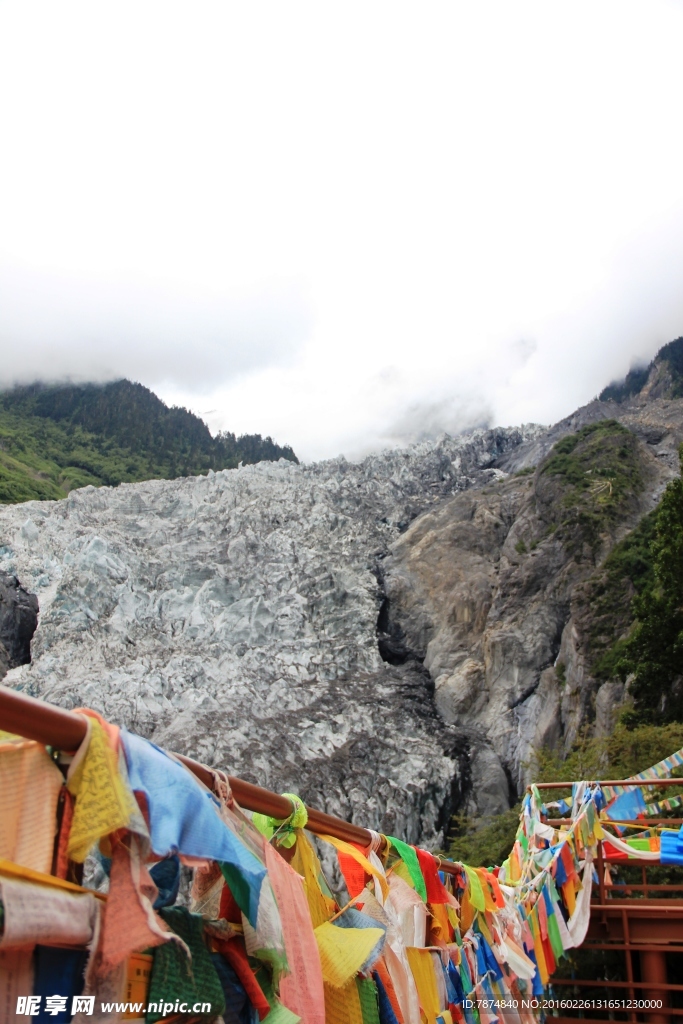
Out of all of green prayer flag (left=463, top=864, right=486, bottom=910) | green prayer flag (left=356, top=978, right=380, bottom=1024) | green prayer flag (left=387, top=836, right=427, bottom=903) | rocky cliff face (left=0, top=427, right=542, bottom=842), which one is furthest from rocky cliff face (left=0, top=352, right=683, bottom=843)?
green prayer flag (left=356, top=978, right=380, bottom=1024)

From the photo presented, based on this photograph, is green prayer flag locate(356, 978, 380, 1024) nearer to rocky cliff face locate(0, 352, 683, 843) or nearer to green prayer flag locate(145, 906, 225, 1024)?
green prayer flag locate(145, 906, 225, 1024)

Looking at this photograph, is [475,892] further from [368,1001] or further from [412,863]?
[368,1001]

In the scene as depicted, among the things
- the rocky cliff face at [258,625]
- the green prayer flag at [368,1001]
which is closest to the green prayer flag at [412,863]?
the green prayer flag at [368,1001]

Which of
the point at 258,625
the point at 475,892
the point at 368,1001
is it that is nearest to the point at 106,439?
the point at 258,625

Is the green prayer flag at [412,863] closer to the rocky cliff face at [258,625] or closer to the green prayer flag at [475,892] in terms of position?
the green prayer flag at [475,892]

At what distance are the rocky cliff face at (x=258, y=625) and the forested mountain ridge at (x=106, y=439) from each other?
19317mm

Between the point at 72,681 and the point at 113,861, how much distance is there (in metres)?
26.6

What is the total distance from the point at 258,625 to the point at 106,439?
4016cm

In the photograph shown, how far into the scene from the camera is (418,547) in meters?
32.4

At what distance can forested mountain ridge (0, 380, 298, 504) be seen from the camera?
195 ft

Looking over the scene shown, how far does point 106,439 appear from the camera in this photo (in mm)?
64312

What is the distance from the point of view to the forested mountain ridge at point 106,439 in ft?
195

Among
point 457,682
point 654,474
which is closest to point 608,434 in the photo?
point 654,474

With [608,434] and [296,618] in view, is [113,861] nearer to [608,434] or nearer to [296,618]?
[296,618]
